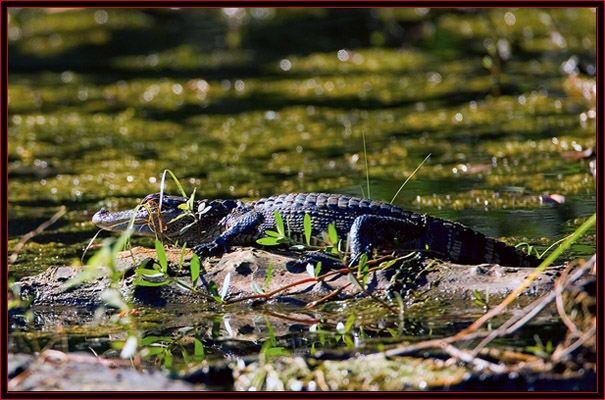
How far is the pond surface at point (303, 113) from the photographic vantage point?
6223mm

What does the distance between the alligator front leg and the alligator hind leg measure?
21.1 inches

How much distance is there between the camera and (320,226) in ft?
15.0

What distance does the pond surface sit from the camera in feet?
20.4

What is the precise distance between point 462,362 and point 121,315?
165 cm

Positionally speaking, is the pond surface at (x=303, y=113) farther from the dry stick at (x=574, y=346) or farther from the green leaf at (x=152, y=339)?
the dry stick at (x=574, y=346)

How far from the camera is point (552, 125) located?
8.05m

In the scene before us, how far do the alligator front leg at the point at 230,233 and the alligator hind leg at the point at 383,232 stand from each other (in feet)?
1.76

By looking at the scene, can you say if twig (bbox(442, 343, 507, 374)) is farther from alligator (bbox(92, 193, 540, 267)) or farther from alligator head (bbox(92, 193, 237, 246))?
alligator head (bbox(92, 193, 237, 246))

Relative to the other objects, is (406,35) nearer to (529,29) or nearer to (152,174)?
(529,29)

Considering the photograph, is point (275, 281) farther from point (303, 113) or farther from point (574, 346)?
point (303, 113)

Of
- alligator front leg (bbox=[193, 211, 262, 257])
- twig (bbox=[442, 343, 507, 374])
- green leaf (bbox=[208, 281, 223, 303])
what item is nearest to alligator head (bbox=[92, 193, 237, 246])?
alligator front leg (bbox=[193, 211, 262, 257])

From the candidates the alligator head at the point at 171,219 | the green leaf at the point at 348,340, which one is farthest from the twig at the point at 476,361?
the alligator head at the point at 171,219

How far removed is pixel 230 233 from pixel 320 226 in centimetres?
45

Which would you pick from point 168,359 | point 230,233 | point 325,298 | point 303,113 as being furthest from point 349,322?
point 303,113
